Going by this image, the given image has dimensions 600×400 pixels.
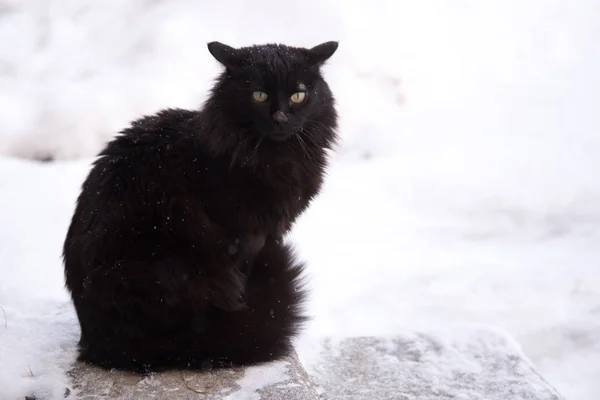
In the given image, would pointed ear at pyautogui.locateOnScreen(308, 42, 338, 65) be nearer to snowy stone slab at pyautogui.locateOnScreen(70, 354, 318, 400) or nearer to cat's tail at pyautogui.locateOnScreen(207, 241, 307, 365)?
cat's tail at pyautogui.locateOnScreen(207, 241, 307, 365)

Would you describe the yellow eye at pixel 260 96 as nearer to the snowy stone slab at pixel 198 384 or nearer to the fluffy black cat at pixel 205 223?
the fluffy black cat at pixel 205 223

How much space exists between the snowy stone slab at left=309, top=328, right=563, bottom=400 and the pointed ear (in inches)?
54.3

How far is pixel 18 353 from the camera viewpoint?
86.2 inches

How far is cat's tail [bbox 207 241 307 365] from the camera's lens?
2.12 m

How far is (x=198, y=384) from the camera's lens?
2031mm

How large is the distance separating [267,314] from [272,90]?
722 millimetres

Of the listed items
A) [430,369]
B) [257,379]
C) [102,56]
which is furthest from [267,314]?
[102,56]

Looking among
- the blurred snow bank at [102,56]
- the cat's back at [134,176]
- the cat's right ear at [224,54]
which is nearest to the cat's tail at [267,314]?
the cat's back at [134,176]

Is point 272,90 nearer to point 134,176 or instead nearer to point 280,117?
point 280,117

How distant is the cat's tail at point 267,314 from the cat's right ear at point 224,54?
63 centimetres

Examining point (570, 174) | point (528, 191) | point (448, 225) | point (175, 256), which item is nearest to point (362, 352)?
point (175, 256)

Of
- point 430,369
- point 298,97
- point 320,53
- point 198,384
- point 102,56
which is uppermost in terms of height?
point 102,56

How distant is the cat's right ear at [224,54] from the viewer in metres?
2.18

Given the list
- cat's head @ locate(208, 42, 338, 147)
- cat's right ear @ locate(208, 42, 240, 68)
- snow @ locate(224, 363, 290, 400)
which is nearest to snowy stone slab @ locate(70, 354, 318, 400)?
snow @ locate(224, 363, 290, 400)
